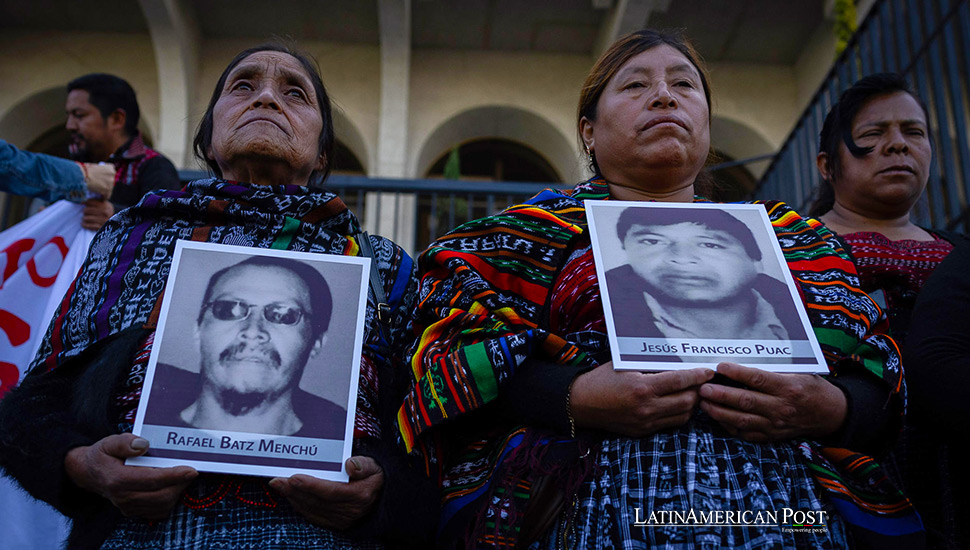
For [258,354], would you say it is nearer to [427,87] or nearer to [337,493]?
[337,493]

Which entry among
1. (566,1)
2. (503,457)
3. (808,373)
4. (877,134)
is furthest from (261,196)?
(566,1)

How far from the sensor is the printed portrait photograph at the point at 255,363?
1429 mm

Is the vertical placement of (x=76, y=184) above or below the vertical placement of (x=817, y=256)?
above

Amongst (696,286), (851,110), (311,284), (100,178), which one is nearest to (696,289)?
(696,286)

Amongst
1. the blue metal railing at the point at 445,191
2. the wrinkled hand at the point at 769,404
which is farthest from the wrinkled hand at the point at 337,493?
the blue metal railing at the point at 445,191

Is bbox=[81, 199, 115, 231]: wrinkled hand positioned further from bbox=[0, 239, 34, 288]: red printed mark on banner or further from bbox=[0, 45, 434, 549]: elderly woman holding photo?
bbox=[0, 45, 434, 549]: elderly woman holding photo

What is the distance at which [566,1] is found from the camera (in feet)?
24.7

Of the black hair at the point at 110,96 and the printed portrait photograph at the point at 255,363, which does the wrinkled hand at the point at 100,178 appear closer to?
the black hair at the point at 110,96

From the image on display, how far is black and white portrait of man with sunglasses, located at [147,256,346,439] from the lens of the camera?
57.2 inches

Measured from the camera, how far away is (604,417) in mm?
1452

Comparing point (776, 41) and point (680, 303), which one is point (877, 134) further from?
point (776, 41)

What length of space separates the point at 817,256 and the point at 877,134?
1.11 m

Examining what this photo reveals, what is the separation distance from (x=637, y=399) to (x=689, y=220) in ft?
1.47

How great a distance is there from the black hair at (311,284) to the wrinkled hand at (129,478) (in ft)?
1.01
